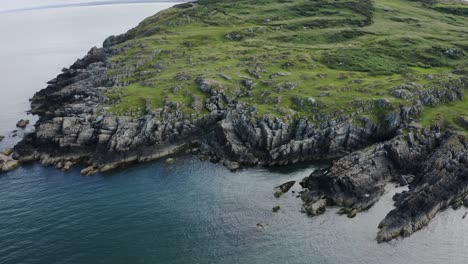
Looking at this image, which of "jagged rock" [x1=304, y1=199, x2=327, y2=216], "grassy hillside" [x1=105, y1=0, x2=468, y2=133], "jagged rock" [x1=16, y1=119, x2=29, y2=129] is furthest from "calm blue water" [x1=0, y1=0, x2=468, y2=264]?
"jagged rock" [x1=16, y1=119, x2=29, y2=129]

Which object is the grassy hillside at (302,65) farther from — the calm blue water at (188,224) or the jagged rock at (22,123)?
the jagged rock at (22,123)

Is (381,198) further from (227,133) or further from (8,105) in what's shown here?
(8,105)

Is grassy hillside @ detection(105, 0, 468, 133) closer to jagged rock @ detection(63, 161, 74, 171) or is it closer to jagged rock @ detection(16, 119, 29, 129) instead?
jagged rock @ detection(63, 161, 74, 171)

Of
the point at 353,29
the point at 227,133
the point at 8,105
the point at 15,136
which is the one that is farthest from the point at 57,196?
the point at 353,29

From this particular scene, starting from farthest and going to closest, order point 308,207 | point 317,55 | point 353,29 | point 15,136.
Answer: point 353,29 < point 317,55 < point 15,136 < point 308,207

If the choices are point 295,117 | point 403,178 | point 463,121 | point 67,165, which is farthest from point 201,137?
point 463,121

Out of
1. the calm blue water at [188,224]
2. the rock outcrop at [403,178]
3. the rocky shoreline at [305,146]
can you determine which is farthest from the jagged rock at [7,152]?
the rock outcrop at [403,178]
